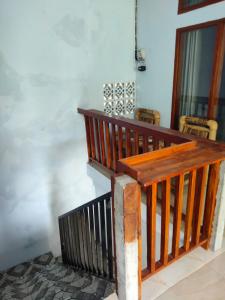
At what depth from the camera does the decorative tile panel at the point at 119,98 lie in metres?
3.52

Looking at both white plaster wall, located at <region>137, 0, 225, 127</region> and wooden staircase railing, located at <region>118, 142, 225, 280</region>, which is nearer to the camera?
wooden staircase railing, located at <region>118, 142, 225, 280</region>

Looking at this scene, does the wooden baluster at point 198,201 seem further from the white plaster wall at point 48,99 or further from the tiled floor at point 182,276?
the white plaster wall at point 48,99

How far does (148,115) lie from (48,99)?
5.01 ft

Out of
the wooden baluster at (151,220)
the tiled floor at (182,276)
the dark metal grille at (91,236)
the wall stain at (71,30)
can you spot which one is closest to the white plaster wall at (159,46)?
the wall stain at (71,30)

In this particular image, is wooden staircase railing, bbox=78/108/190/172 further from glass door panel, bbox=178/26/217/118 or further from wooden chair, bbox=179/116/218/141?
glass door panel, bbox=178/26/217/118

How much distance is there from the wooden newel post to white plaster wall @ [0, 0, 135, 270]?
1746mm

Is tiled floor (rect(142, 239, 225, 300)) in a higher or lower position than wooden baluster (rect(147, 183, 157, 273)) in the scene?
lower

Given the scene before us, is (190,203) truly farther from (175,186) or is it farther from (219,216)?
(219,216)

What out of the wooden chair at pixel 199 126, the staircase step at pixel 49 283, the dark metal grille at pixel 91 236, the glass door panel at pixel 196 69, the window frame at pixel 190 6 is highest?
the window frame at pixel 190 6

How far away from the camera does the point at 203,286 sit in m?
1.45

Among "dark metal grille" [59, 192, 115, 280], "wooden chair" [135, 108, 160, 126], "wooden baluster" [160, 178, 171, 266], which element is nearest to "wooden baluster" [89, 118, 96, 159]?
"wooden chair" [135, 108, 160, 126]

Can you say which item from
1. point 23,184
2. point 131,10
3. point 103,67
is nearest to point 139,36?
point 131,10

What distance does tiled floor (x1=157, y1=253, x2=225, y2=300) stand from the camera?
139cm

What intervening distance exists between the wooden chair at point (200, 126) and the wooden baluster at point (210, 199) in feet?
3.83
